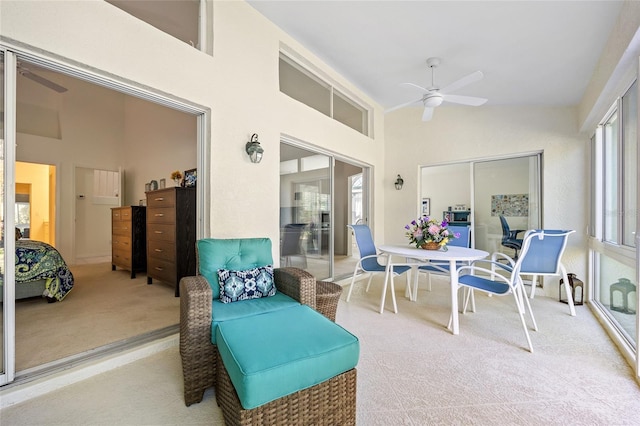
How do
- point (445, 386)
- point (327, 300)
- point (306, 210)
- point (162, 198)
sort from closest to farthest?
point (445, 386) → point (327, 300) → point (162, 198) → point (306, 210)

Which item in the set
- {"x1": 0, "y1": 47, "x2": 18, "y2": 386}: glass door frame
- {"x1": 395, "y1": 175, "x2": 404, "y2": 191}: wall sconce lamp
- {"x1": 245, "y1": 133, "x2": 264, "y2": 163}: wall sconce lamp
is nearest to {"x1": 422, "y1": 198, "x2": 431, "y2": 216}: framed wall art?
{"x1": 395, "y1": 175, "x2": 404, "y2": 191}: wall sconce lamp

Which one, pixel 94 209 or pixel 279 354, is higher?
pixel 94 209

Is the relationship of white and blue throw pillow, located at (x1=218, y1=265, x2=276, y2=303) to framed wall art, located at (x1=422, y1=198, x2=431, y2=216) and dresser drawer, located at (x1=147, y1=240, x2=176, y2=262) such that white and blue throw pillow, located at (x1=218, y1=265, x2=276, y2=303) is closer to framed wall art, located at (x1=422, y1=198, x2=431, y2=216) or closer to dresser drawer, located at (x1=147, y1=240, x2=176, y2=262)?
dresser drawer, located at (x1=147, y1=240, x2=176, y2=262)

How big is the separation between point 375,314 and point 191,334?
200cm

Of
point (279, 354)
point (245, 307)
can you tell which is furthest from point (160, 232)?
point (279, 354)

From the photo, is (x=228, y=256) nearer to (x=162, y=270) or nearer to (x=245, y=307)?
(x=245, y=307)

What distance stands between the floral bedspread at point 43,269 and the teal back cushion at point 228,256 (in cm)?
243

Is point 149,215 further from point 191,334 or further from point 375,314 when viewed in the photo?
point 375,314

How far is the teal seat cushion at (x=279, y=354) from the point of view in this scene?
1.14 metres

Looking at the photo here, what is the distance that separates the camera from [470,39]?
9.14 feet

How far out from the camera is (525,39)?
263 centimetres

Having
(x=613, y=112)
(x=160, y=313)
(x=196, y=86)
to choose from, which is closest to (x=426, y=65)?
(x=613, y=112)

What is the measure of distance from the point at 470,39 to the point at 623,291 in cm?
287

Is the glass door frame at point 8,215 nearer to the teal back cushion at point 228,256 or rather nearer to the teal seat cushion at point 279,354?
the teal back cushion at point 228,256
